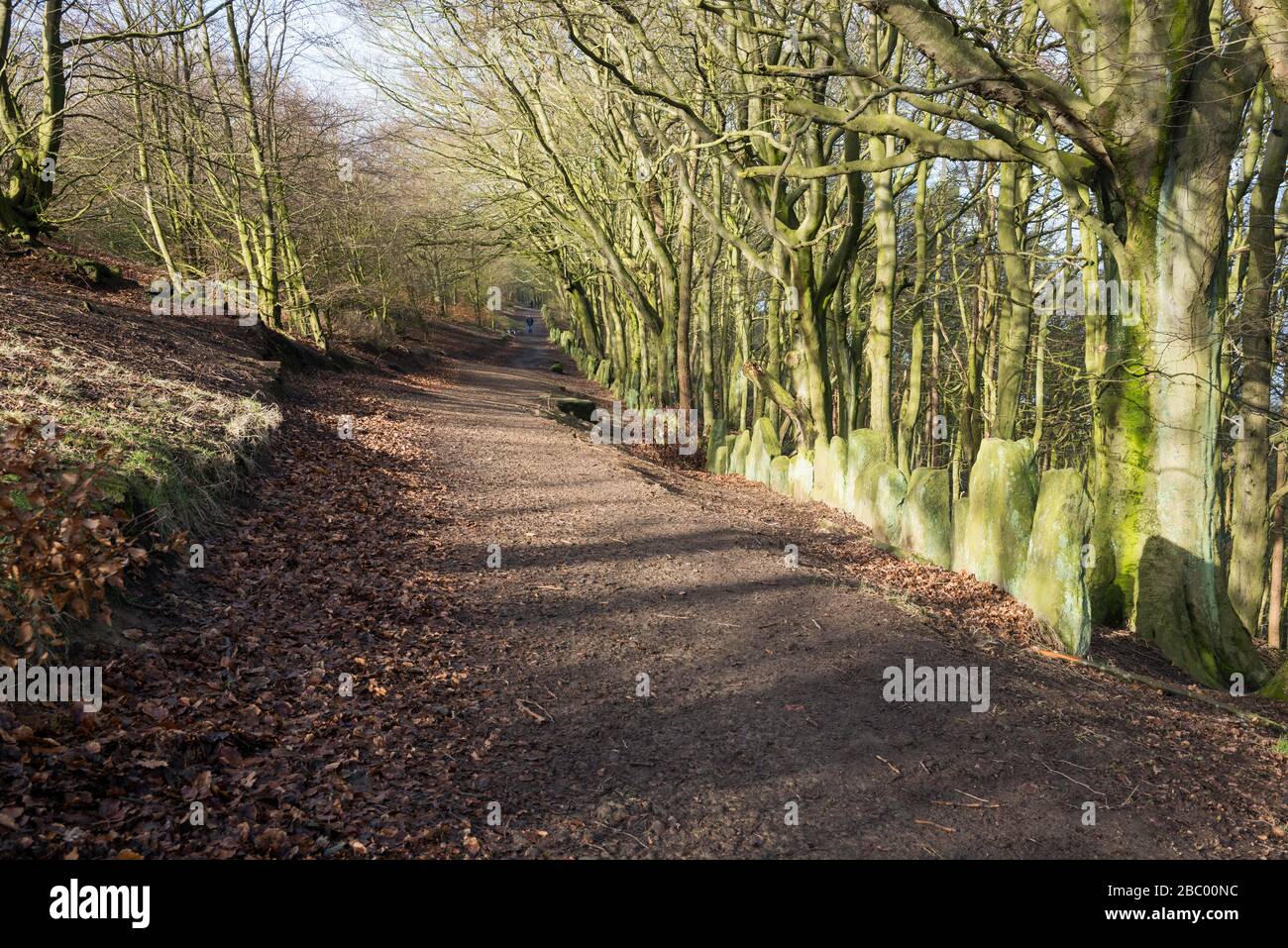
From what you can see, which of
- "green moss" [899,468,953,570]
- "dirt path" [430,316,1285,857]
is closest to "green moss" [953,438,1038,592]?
"green moss" [899,468,953,570]

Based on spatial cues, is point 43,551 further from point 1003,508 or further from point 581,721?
point 1003,508

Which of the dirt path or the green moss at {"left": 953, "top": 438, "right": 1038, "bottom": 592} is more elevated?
the green moss at {"left": 953, "top": 438, "right": 1038, "bottom": 592}

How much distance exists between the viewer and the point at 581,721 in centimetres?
453

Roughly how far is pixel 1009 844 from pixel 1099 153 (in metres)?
5.82

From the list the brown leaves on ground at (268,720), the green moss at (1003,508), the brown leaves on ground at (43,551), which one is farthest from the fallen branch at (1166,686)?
the brown leaves on ground at (43,551)

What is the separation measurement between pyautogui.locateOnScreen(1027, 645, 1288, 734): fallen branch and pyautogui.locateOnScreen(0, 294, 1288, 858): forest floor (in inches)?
7.5

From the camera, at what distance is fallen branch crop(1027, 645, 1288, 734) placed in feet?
18.3

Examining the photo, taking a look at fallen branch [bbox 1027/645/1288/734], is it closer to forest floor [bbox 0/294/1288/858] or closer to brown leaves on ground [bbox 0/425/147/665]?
forest floor [bbox 0/294/1288/858]

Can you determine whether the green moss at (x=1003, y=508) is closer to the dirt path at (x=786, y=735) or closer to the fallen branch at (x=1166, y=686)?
the fallen branch at (x=1166, y=686)

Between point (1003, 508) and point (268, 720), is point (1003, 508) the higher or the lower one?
the higher one

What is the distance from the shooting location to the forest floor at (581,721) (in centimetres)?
341

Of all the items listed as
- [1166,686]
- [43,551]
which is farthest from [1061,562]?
[43,551]

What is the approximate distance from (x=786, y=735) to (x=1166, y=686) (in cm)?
349

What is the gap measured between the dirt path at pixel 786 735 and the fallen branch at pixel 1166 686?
0.20 meters
